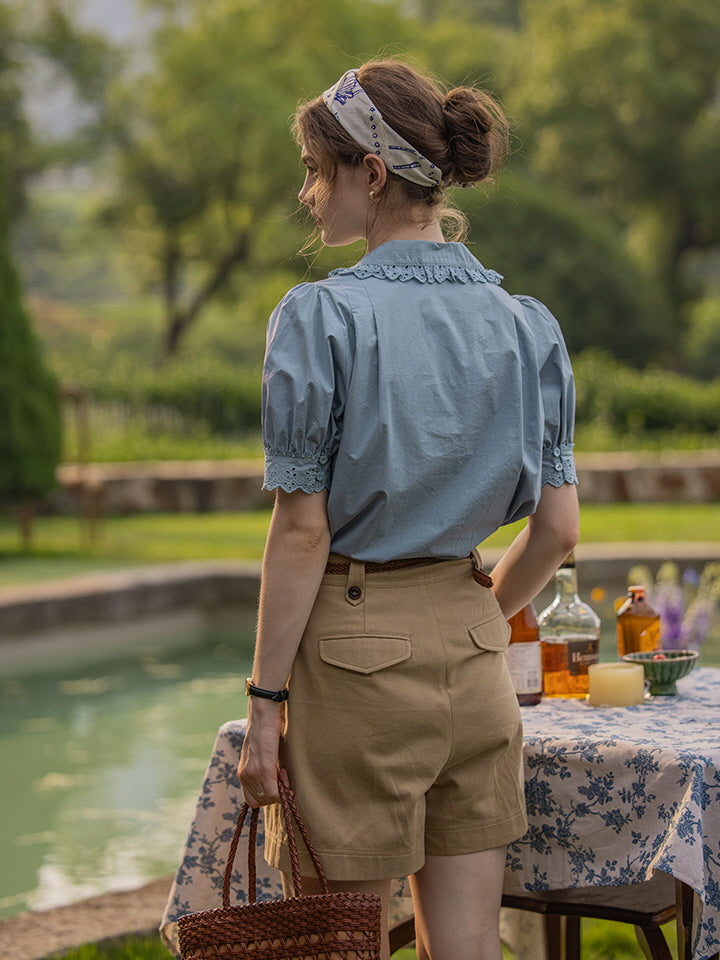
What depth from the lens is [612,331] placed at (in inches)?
1013

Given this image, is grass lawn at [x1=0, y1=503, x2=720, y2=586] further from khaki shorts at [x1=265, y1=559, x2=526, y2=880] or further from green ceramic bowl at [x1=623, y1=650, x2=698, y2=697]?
khaki shorts at [x1=265, y1=559, x2=526, y2=880]

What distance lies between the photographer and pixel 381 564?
147 centimetres

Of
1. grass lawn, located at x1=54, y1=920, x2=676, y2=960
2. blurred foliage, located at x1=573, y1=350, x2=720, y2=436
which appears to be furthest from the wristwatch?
blurred foliage, located at x1=573, y1=350, x2=720, y2=436

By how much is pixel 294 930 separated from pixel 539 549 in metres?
0.58

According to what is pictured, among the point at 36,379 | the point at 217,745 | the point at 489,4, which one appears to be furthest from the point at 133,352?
the point at 217,745

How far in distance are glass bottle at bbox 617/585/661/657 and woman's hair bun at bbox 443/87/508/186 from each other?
950 millimetres

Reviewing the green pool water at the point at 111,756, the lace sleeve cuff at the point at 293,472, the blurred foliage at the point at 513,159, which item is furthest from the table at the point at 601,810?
the blurred foliage at the point at 513,159

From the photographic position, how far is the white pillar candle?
1995 millimetres

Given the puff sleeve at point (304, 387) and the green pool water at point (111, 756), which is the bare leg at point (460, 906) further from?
the green pool water at point (111, 756)

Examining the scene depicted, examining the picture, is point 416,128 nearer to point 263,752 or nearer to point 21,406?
point 263,752

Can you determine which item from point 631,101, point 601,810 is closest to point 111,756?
point 601,810

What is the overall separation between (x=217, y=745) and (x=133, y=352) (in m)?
36.2

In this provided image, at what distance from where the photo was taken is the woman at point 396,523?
4.73ft

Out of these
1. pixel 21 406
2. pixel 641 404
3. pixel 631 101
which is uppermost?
pixel 631 101
